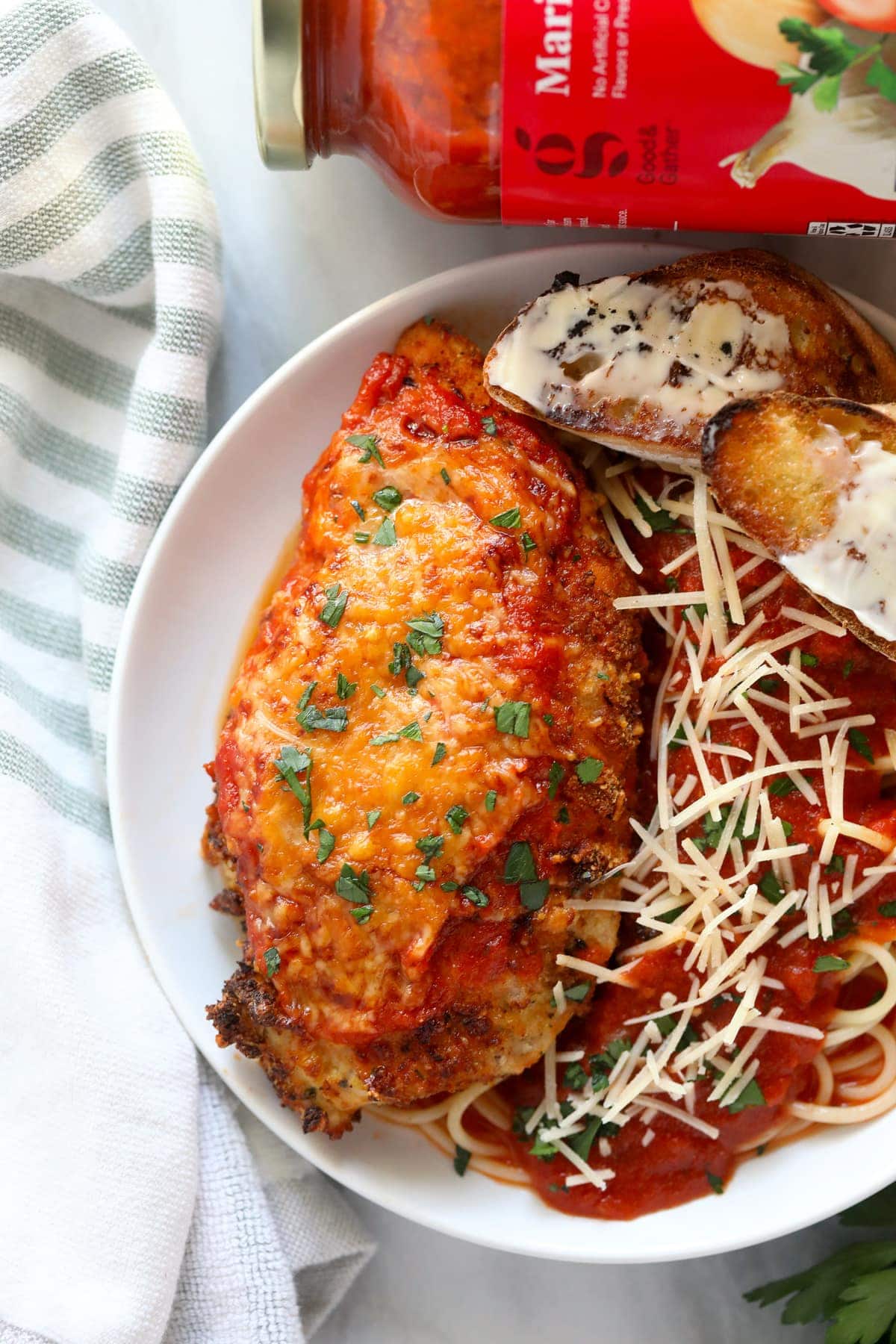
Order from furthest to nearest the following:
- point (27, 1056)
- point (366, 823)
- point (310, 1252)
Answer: point (310, 1252)
point (27, 1056)
point (366, 823)

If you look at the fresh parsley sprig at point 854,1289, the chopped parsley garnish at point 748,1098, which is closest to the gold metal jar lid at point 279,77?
the chopped parsley garnish at point 748,1098

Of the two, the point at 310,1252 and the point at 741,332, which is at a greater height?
the point at 741,332

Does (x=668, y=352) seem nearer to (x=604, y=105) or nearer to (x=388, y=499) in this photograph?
(x=604, y=105)

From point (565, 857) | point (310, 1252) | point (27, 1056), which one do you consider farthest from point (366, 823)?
point (310, 1252)

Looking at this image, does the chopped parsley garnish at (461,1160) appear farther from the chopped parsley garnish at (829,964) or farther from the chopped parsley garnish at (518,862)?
the chopped parsley garnish at (829,964)

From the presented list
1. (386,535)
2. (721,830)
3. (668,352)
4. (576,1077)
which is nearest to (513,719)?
(386,535)

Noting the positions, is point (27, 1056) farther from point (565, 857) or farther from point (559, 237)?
point (559, 237)
